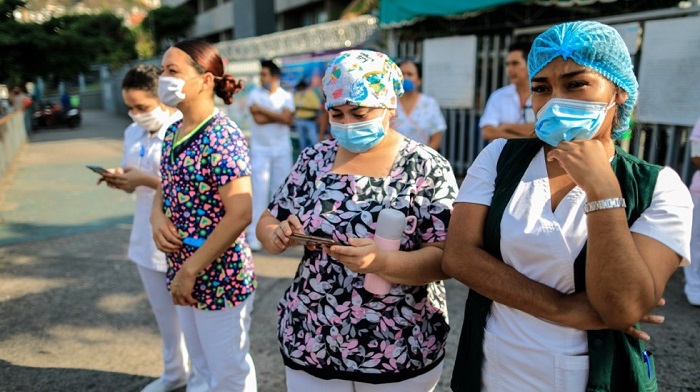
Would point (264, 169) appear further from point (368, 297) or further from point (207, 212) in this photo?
point (368, 297)

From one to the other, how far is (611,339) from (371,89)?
106 centimetres

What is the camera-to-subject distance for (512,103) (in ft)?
13.1

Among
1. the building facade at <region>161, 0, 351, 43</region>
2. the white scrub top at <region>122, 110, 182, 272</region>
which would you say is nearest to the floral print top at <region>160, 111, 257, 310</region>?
the white scrub top at <region>122, 110, 182, 272</region>

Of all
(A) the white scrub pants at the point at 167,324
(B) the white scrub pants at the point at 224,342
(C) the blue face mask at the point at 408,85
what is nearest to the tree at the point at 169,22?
(C) the blue face mask at the point at 408,85

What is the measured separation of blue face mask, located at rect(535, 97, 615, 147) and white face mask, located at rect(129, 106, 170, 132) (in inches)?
88.9

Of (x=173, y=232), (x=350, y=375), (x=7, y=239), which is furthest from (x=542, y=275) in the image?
(x=7, y=239)

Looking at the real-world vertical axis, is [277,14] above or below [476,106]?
above

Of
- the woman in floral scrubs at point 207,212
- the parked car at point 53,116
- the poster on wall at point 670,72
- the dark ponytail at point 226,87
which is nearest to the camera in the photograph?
the woman in floral scrubs at point 207,212

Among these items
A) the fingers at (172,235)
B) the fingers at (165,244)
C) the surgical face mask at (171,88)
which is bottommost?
the fingers at (165,244)

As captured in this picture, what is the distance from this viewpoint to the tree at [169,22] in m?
39.1

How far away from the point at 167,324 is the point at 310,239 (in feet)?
5.67

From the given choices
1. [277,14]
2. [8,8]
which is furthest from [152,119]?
[277,14]

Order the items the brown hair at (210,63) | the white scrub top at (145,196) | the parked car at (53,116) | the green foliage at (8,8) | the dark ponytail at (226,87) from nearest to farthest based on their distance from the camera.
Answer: the brown hair at (210,63) < the dark ponytail at (226,87) < the white scrub top at (145,196) < the green foliage at (8,8) < the parked car at (53,116)

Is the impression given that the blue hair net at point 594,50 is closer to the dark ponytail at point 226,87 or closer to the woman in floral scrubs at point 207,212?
the woman in floral scrubs at point 207,212
